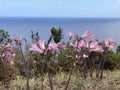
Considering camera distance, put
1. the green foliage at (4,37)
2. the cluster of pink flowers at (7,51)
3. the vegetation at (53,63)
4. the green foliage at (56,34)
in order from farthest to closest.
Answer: the green foliage at (56,34) < the green foliage at (4,37) < the cluster of pink flowers at (7,51) < the vegetation at (53,63)

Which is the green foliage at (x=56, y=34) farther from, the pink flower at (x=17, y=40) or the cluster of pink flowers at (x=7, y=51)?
the pink flower at (x=17, y=40)

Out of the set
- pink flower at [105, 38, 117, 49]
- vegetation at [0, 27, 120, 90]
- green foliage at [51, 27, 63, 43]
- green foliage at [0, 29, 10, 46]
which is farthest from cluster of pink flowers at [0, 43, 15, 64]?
green foliage at [51, 27, 63, 43]

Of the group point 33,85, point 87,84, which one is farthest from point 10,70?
point 87,84

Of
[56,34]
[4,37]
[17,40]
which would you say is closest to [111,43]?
[17,40]

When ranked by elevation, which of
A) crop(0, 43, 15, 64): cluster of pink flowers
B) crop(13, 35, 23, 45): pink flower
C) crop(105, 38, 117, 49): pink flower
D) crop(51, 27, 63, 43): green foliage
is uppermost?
crop(13, 35, 23, 45): pink flower

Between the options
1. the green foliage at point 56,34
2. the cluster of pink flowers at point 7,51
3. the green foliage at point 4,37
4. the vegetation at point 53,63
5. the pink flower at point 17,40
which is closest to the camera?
Answer: the vegetation at point 53,63

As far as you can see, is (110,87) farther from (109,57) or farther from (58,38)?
(58,38)

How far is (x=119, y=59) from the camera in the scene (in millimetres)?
9461

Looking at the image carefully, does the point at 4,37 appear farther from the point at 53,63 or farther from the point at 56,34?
the point at 53,63

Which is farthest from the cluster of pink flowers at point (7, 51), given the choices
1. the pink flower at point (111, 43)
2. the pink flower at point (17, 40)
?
the pink flower at point (111, 43)

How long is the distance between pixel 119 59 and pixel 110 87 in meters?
4.13

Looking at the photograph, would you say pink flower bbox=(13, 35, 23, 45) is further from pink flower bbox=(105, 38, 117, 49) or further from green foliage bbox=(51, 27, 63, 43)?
green foliage bbox=(51, 27, 63, 43)

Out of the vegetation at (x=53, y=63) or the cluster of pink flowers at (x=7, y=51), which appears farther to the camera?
the cluster of pink flowers at (x=7, y=51)

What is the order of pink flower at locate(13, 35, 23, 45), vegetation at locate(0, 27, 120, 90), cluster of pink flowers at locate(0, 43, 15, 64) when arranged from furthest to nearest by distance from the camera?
cluster of pink flowers at locate(0, 43, 15, 64) < pink flower at locate(13, 35, 23, 45) < vegetation at locate(0, 27, 120, 90)
